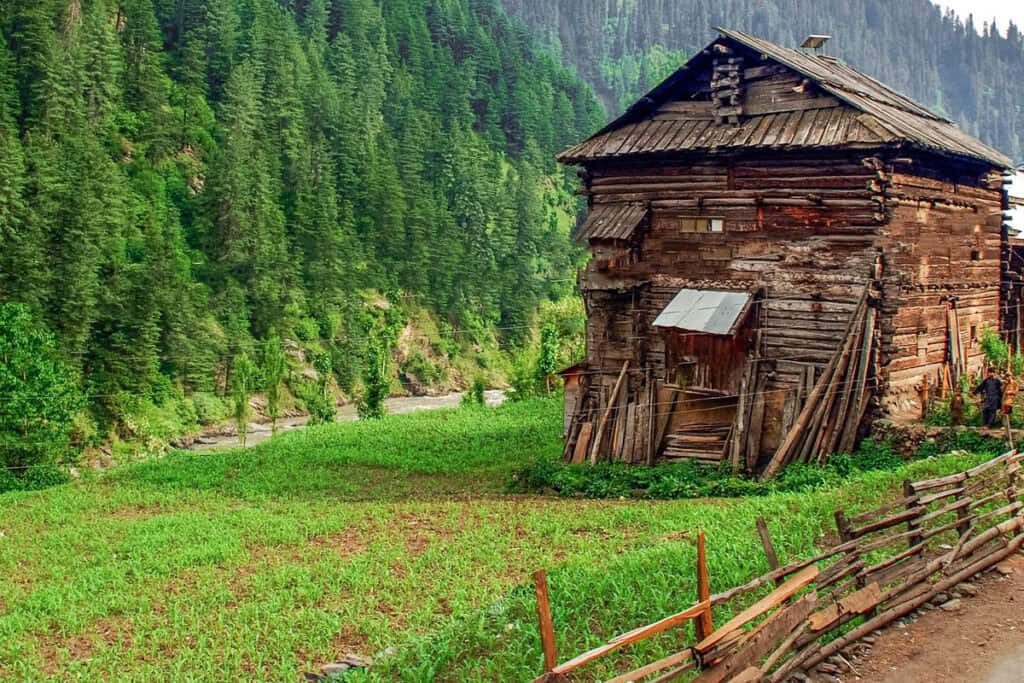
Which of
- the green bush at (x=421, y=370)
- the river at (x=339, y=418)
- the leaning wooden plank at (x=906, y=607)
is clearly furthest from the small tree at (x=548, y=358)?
the leaning wooden plank at (x=906, y=607)

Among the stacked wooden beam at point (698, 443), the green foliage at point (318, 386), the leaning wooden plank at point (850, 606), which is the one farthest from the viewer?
the green foliage at point (318, 386)

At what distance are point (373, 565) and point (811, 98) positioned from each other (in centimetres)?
1377

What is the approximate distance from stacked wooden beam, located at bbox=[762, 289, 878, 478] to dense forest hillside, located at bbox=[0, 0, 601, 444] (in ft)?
137

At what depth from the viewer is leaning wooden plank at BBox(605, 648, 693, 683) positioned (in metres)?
8.02

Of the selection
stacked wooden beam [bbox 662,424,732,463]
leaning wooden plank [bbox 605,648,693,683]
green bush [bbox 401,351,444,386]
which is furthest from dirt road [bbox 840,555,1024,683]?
green bush [bbox 401,351,444,386]

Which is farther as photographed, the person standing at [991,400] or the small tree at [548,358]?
the small tree at [548,358]

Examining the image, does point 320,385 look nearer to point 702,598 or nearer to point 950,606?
point 950,606

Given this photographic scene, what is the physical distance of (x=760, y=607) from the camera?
905cm

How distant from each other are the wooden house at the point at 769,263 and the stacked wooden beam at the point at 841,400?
0.04 meters

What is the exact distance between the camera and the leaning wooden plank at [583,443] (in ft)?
80.2

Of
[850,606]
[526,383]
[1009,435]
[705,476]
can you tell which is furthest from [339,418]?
[850,606]

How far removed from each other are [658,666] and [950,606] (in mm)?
4879

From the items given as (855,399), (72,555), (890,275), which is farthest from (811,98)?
(72,555)

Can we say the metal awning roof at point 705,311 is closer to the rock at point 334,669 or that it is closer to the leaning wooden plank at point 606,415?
the leaning wooden plank at point 606,415
